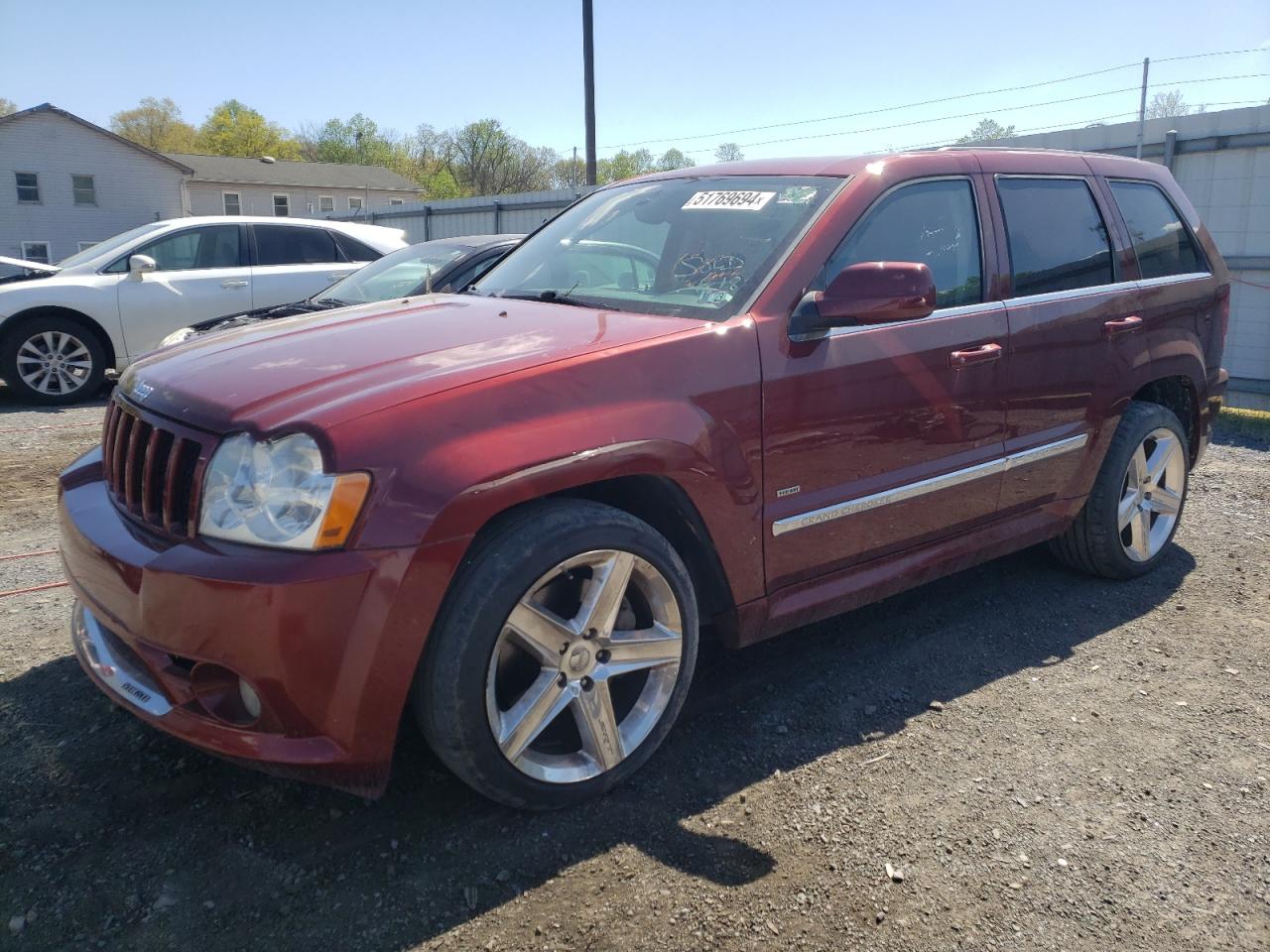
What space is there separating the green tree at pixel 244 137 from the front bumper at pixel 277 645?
3137 inches

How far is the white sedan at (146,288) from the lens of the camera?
9.21m

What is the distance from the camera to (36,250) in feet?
117

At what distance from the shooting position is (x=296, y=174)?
4978 cm

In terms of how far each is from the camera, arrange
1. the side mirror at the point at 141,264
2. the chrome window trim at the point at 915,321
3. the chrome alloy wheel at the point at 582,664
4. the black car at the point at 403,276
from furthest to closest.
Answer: the side mirror at the point at 141,264, the black car at the point at 403,276, the chrome window trim at the point at 915,321, the chrome alloy wheel at the point at 582,664

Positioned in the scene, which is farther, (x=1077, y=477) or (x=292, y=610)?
(x=1077, y=477)

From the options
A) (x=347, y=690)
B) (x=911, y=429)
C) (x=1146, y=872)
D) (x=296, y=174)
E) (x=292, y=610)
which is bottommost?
(x=1146, y=872)

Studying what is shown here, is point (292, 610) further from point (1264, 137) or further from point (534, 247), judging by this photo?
point (1264, 137)

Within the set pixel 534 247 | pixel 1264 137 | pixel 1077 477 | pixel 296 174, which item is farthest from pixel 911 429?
pixel 296 174

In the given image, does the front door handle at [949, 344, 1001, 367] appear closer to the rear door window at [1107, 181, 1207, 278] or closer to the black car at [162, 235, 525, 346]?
the rear door window at [1107, 181, 1207, 278]

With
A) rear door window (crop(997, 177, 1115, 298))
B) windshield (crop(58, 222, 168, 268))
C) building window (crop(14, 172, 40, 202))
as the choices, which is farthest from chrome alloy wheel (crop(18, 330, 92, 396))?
building window (crop(14, 172, 40, 202))

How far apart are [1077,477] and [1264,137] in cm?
782

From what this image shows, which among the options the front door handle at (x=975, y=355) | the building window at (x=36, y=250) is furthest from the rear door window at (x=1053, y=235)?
the building window at (x=36, y=250)

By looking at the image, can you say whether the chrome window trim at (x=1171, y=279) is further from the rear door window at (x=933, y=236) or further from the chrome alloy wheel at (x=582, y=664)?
the chrome alloy wheel at (x=582, y=664)

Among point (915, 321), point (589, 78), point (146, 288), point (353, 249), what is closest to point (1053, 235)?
point (915, 321)
